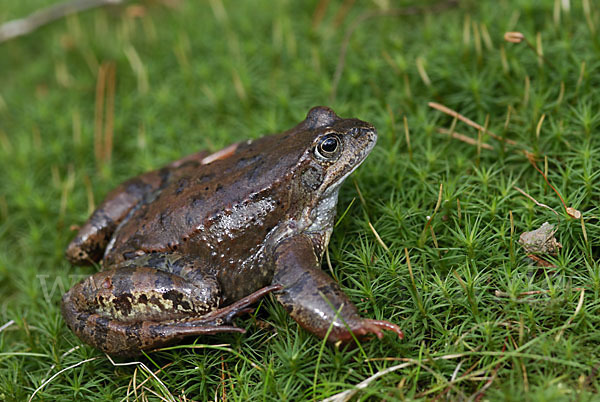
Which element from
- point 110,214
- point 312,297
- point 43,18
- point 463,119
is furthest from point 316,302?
point 43,18

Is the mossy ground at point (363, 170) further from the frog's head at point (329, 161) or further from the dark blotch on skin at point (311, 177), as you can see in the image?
the dark blotch on skin at point (311, 177)

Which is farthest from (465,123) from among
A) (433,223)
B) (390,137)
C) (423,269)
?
(423,269)

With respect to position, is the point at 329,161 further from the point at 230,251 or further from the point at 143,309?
the point at 143,309

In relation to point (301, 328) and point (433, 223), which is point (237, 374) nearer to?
point (301, 328)

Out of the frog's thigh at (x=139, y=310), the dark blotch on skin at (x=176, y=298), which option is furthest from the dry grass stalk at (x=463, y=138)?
the dark blotch on skin at (x=176, y=298)

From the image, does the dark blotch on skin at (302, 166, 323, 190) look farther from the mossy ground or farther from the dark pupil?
the mossy ground
